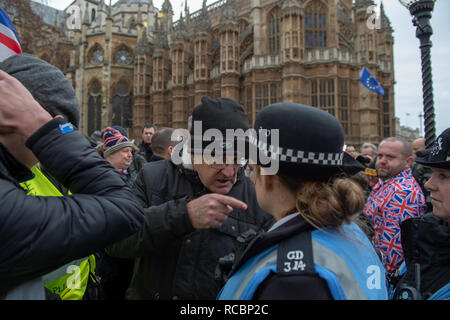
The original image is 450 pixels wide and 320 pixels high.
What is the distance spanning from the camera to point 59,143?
3.41 feet

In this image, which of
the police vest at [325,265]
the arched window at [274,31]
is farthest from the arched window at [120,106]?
the police vest at [325,265]

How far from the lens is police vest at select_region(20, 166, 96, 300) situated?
1.38 metres

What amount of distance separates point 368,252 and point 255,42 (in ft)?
73.6

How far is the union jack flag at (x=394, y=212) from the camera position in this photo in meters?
3.29

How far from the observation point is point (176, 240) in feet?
6.48

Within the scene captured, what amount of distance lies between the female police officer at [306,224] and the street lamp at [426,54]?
138 inches

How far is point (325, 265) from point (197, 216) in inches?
28.5

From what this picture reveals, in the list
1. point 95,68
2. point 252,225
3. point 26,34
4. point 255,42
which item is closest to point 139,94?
point 95,68

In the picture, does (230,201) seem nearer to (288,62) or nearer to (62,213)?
(62,213)

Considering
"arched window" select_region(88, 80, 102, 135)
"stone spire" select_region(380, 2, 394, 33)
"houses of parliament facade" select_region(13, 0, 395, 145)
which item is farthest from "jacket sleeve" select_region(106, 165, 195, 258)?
"arched window" select_region(88, 80, 102, 135)

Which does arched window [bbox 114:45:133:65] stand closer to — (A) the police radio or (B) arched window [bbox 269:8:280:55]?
(B) arched window [bbox 269:8:280:55]

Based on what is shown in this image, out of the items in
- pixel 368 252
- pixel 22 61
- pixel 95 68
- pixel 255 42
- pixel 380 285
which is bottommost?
pixel 380 285

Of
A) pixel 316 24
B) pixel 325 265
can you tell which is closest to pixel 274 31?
pixel 316 24

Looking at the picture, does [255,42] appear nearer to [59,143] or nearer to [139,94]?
[139,94]
